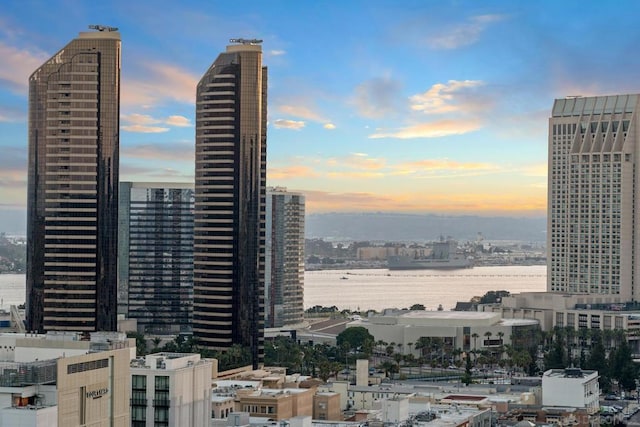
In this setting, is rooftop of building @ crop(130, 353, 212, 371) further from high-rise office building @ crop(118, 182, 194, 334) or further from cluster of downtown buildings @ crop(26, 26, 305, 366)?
high-rise office building @ crop(118, 182, 194, 334)

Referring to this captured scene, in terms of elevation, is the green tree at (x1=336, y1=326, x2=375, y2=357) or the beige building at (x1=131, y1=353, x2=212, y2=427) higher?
the beige building at (x1=131, y1=353, x2=212, y2=427)

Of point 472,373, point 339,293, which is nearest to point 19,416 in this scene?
point 472,373

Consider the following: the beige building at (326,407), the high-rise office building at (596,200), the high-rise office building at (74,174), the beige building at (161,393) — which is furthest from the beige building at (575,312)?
the beige building at (161,393)

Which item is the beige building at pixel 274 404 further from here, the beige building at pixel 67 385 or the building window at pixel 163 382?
the beige building at pixel 67 385

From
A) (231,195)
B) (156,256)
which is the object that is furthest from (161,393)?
(156,256)

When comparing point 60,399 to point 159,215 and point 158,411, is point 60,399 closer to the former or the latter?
point 158,411

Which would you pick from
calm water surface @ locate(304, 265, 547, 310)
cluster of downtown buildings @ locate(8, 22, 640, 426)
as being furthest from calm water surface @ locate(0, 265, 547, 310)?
cluster of downtown buildings @ locate(8, 22, 640, 426)
